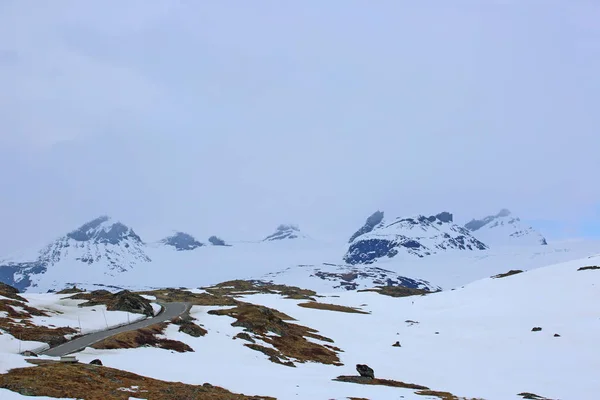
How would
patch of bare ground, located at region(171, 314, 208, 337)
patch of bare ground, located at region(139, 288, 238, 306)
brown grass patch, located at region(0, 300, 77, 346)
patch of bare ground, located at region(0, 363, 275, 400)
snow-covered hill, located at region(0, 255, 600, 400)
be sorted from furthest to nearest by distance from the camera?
patch of bare ground, located at region(139, 288, 238, 306), patch of bare ground, located at region(171, 314, 208, 337), brown grass patch, located at region(0, 300, 77, 346), snow-covered hill, located at region(0, 255, 600, 400), patch of bare ground, located at region(0, 363, 275, 400)

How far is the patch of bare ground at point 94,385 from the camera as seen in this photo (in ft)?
69.3

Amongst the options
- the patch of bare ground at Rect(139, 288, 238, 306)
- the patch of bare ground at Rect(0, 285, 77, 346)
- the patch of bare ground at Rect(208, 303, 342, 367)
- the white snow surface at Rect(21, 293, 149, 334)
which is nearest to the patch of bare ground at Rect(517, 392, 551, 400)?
the patch of bare ground at Rect(208, 303, 342, 367)

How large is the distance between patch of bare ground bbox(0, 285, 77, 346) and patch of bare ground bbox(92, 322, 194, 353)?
4793 mm

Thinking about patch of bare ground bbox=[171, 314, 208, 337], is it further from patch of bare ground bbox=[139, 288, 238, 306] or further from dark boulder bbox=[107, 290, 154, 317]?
patch of bare ground bbox=[139, 288, 238, 306]

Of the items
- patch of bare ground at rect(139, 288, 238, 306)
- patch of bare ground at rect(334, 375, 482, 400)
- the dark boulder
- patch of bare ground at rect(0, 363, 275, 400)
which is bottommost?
patch of bare ground at rect(334, 375, 482, 400)

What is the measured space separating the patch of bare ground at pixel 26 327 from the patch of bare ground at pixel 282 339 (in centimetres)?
1877

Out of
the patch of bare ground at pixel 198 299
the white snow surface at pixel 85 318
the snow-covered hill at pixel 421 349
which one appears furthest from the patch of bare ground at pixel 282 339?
the patch of bare ground at pixel 198 299

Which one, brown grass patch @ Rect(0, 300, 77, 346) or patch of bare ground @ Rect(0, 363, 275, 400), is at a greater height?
brown grass patch @ Rect(0, 300, 77, 346)

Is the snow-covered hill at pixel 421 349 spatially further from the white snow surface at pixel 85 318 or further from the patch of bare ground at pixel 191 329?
the patch of bare ground at pixel 191 329

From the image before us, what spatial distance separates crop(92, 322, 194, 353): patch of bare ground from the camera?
39.7 metres

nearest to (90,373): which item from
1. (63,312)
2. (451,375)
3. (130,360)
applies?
(130,360)

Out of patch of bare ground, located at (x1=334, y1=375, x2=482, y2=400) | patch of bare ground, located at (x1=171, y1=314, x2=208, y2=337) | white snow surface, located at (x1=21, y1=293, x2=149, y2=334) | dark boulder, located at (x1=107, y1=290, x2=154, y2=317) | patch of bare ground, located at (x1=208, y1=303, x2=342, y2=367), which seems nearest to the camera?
patch of bare ground, located at (x1=334, y1=375, x2=482, y2=400)

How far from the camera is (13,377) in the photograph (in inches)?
890

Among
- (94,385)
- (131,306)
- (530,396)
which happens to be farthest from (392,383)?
(131,306)
